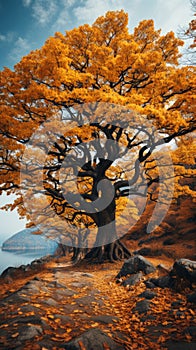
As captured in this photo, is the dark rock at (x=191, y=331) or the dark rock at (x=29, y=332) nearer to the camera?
the dark rock at (x=29, y=332)

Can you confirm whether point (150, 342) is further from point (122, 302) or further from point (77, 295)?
point (77, 295)

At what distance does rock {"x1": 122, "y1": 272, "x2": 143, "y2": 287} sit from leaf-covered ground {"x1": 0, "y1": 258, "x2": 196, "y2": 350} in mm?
370

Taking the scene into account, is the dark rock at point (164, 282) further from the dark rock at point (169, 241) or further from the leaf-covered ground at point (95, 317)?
the dark rock at point (169, 241)

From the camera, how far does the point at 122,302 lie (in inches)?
222

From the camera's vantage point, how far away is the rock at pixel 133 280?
22.6ft

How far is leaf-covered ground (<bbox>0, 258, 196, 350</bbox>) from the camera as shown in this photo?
10.6 ft

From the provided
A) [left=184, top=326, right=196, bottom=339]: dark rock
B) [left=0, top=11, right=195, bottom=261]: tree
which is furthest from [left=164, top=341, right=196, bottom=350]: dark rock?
[left=0, top=11, right=195, bottom=261]: tree

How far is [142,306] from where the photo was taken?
16.1 ft

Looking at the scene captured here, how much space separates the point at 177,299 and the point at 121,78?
376 inches

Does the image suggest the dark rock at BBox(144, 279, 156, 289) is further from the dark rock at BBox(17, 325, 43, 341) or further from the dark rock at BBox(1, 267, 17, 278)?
the dark rock at BBox(1, 267, 17, 278)

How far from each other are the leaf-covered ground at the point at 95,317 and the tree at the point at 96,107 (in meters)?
6.31

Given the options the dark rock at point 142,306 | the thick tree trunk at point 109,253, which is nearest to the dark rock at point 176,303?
the dark rock at point 142,306

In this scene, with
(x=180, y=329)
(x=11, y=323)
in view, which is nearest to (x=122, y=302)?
(x=180, y=329)

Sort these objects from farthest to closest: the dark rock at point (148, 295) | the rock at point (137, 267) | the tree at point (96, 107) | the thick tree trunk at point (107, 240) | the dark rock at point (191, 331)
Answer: the thick tree trunk at point (107, 240), the tree at point (96, 107), the rock at point (137, 267), the dark rock at point (148, 295), the dark rock at point (191, 331)
